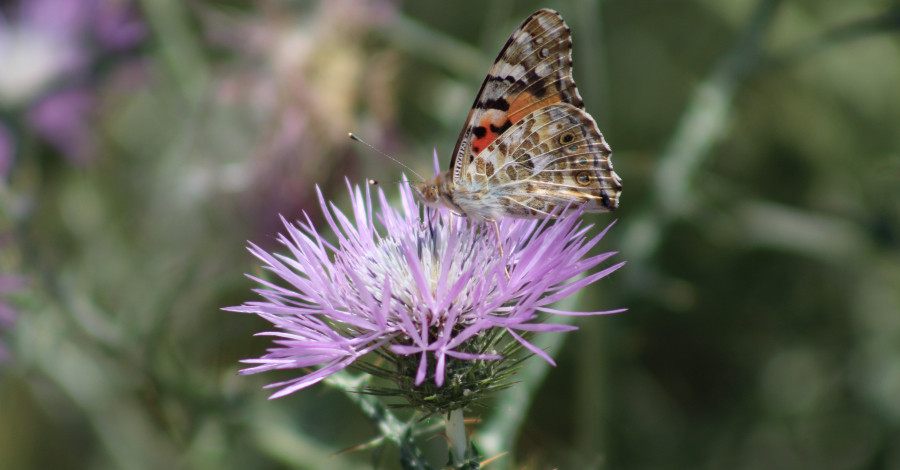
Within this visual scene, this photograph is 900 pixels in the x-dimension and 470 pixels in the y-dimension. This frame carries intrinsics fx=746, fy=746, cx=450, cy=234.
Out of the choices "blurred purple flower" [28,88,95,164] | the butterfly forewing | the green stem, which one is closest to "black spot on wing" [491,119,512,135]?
the butterfly forewing

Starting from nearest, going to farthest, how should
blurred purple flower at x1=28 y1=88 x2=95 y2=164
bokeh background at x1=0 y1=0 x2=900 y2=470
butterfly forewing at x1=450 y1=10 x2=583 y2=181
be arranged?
butterfly forewing at x1=450 y1=10 x2=583 y2=181 → bokeh background at x1=0 y1=0 x2=900 y2=470 → blurred purple flower at x1=28 y1=88 x2=95 y2=164

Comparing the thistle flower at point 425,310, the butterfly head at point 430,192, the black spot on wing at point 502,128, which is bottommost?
the thistle flower at point 425,310

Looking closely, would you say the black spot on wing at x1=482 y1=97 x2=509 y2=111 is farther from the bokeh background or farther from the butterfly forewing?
the bokeh background

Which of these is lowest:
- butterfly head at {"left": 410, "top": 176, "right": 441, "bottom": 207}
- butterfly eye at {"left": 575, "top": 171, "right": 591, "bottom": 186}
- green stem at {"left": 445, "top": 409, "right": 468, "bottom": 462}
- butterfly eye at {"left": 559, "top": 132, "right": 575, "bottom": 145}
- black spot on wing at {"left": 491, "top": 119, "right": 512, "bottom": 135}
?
green stem at {"left": 445, "top": 409, "right": 468, "bottom": 462}

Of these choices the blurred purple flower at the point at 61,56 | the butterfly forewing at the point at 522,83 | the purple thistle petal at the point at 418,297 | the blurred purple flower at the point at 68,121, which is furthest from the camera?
the blurred purple flower at the point at 61,56

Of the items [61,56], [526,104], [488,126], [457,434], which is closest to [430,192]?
[488,126]

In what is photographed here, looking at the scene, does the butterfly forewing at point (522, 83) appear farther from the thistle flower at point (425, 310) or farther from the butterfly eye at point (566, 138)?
the thistle flower at point (425, 310)

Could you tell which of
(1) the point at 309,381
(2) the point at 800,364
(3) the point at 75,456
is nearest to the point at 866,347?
(2) the point at 800,364

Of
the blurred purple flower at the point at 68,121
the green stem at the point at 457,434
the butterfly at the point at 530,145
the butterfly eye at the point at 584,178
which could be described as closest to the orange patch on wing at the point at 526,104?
the butterfly at the point at 530,145

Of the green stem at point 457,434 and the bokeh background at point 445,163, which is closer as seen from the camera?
the green stem at point 457,434
